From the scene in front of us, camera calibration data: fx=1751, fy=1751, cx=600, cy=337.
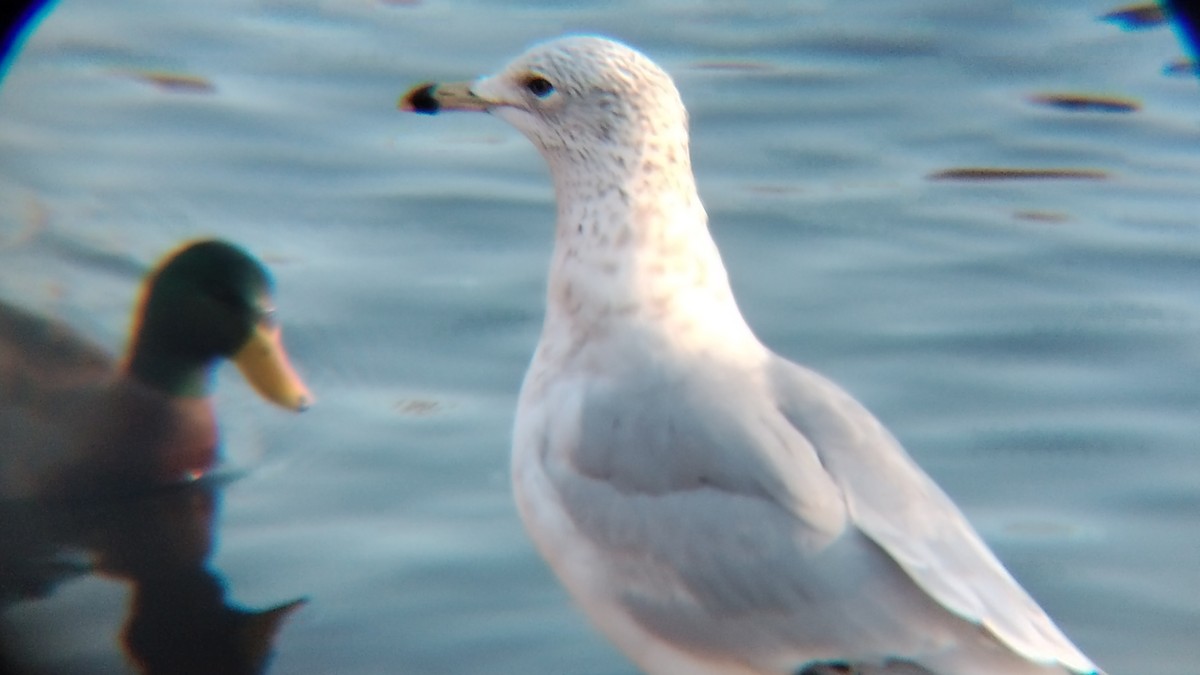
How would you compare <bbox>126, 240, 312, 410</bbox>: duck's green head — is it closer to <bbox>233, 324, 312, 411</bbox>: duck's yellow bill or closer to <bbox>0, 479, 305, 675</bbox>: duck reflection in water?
<bbox>233, 324, 312, 411</bbox>: duck's yellow bill

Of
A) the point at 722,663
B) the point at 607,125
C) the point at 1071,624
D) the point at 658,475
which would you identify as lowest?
the point at 1071,624

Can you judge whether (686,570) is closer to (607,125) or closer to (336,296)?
(607,125)

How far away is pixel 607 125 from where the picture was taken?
3.49m

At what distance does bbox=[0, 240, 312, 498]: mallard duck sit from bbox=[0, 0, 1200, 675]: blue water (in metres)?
0.20

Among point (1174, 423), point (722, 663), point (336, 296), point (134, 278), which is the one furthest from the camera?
point (134, 278)

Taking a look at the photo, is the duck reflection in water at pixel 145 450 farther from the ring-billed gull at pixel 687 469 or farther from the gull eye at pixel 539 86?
the gull eye at pixel 539 86

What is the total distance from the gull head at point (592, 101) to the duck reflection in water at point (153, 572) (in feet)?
4.62

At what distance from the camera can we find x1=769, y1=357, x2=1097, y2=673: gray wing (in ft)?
9.51

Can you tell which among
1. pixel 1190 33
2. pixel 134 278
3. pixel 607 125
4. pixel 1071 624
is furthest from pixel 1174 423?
pixel 134 278

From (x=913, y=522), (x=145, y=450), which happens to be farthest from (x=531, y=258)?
(x=913, y=522)

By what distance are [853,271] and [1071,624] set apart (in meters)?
2.34

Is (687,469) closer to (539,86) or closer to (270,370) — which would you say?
(539,86)

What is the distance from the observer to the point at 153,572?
448 centimetres

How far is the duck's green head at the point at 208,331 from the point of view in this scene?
5.28m
